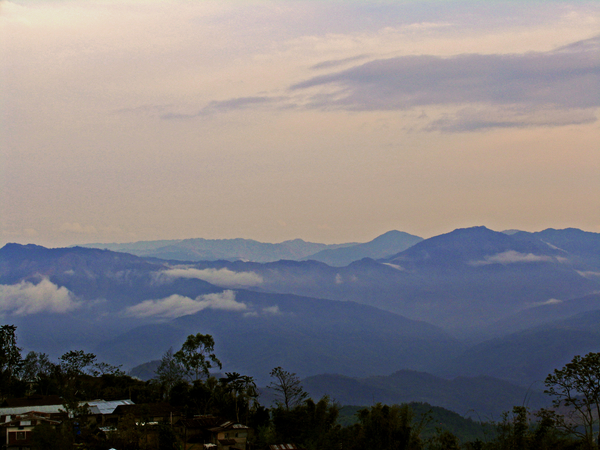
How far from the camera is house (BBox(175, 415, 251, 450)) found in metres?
61.8

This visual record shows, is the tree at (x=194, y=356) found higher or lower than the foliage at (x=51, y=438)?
higher

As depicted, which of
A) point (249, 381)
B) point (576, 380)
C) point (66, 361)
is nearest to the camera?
point (576, 380)

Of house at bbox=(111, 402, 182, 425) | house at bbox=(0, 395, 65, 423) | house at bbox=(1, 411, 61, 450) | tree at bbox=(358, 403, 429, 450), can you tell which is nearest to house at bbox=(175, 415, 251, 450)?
house at bbox=(111, 402, 182, 425)

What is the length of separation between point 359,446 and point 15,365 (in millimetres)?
63200

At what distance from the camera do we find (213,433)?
62750 millimetres

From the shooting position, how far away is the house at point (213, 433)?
6175cm

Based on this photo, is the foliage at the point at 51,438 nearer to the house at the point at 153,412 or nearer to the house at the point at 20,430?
the house at the point at 20,430

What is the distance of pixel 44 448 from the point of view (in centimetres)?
5584

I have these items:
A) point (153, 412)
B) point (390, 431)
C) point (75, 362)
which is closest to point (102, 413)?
point (153, 412)

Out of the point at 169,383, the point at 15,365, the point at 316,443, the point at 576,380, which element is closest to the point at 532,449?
the point at 576,380

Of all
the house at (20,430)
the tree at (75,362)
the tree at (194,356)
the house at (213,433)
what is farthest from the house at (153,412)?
the tree at (75,362)

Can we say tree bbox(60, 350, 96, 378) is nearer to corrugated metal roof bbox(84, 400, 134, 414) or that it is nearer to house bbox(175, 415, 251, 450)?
corrugated metal roof bbox(84, 400, 134, 414)

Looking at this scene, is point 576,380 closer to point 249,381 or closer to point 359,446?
point 359,446

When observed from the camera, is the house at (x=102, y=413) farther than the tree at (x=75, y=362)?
No
